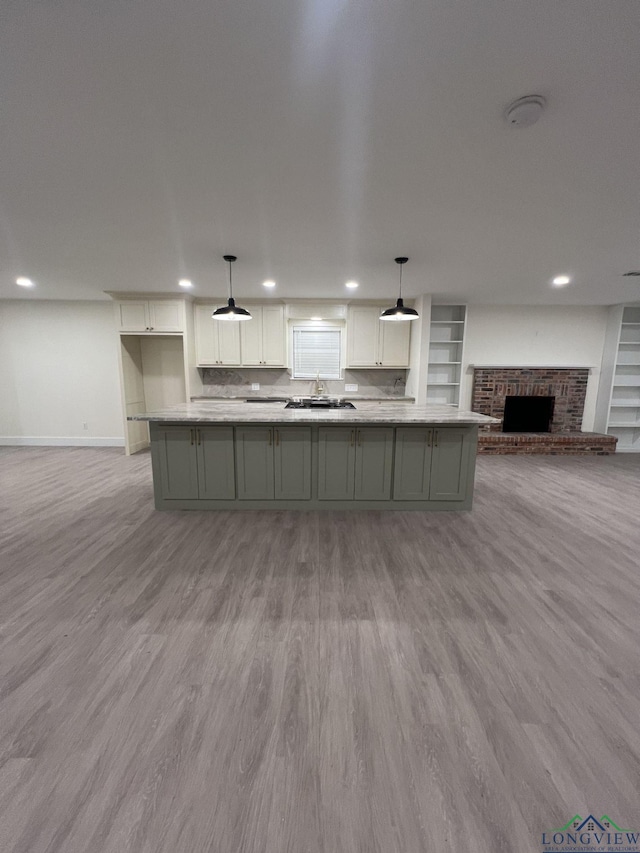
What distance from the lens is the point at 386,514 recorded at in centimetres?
340

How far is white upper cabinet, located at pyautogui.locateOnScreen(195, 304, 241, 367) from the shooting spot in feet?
18.6

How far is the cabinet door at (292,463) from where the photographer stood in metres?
3.34

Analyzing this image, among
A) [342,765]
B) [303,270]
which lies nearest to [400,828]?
[342,765]

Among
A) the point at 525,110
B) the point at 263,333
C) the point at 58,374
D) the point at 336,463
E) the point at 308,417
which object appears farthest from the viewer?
the point at 58,374

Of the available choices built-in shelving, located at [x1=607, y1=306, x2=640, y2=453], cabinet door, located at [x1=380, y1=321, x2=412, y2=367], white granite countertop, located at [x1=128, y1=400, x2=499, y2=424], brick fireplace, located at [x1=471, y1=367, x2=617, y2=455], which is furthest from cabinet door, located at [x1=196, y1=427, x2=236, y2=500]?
built-in shelving, located at [x1=607, y1=306, x2=640, y2=453]

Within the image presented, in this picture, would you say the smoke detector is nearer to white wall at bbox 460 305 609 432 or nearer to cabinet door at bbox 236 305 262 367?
cabinet door at bbox 236 305 262 367

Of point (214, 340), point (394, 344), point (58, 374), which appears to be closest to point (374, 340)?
point (394, 344)

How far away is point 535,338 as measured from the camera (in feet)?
20.1

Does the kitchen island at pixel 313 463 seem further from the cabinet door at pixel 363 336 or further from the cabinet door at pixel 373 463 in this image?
the cabinet door at pixel 363 336

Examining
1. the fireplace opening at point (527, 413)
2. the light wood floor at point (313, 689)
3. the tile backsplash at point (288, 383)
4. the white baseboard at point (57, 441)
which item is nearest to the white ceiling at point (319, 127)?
the light wood floor at point (313, 689)

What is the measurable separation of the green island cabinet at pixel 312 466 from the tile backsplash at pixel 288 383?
2.80m

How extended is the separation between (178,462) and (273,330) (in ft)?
10.2

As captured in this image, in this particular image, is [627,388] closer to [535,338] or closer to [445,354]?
[535,338]

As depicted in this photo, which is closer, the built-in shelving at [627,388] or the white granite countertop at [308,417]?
the white granite countertop at [308,417]
